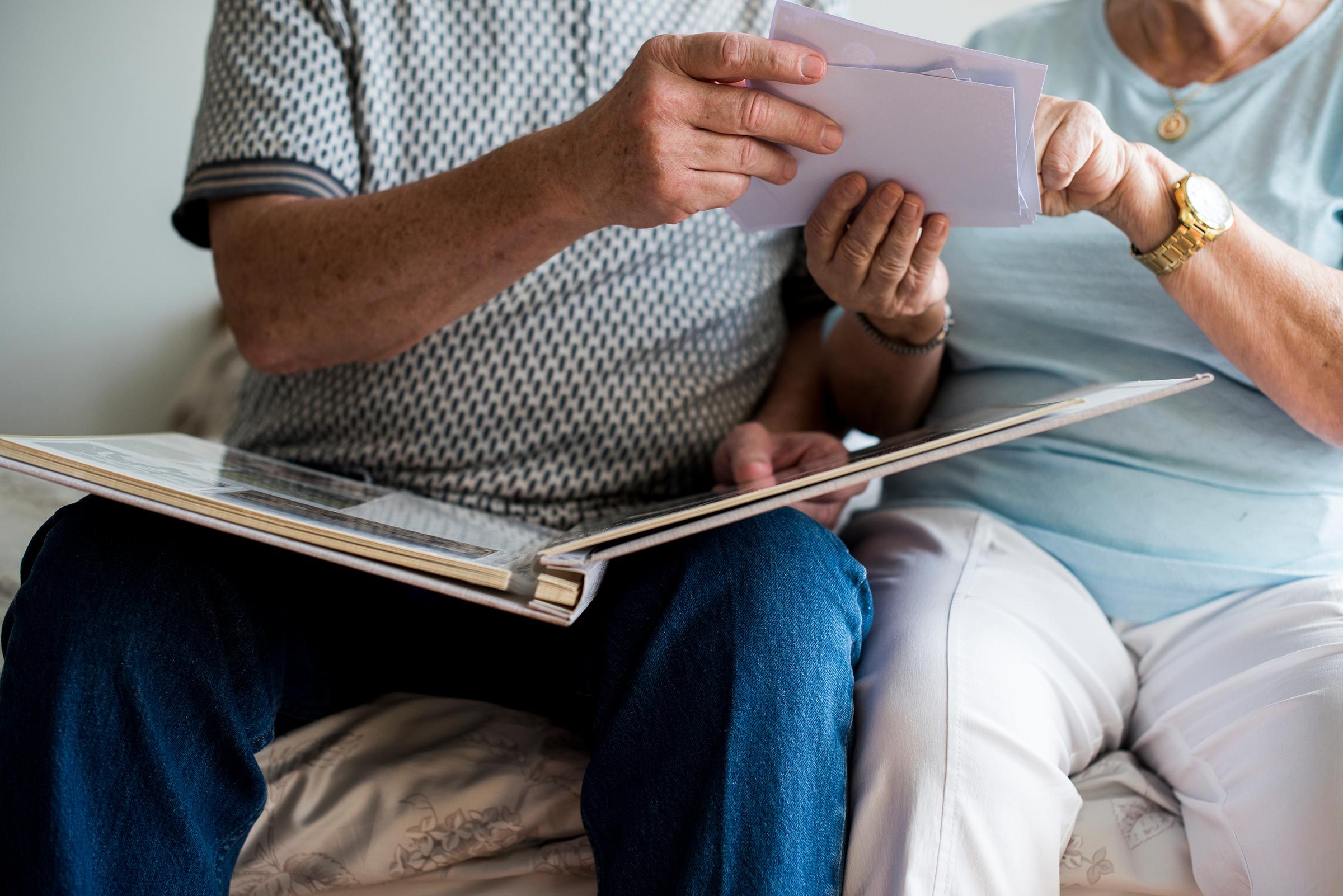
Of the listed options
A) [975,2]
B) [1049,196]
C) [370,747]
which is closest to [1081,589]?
[1049,196]

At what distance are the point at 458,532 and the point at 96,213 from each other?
1284mm

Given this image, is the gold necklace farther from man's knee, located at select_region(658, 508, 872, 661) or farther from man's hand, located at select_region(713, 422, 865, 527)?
man's knee, located at select_region(658, 508, 872, 661)

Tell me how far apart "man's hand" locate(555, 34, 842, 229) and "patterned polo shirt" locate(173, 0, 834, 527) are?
266 mm

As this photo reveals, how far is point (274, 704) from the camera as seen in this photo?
0.67 meters

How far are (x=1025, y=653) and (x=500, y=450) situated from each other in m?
0.51

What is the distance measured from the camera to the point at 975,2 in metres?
1.66

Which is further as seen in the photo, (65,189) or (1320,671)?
(65,189)

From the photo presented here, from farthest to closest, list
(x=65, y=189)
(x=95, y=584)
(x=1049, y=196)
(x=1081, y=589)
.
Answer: (x=65, y=189), (x=1081, y=589), (x=1049, y=196), (x=95, y=584)

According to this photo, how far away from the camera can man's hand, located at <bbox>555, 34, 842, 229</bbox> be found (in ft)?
1.81

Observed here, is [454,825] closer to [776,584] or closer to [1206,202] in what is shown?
[776,584]

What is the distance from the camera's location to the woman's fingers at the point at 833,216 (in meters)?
0.65

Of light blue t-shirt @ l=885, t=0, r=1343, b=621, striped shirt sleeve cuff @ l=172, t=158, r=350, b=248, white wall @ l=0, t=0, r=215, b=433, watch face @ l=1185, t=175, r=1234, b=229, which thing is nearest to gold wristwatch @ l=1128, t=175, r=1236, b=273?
watch face @ l=1185, t=175, r=1234, b=229

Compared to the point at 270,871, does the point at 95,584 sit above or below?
above

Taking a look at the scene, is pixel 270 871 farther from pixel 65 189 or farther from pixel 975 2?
pixel 975 2
